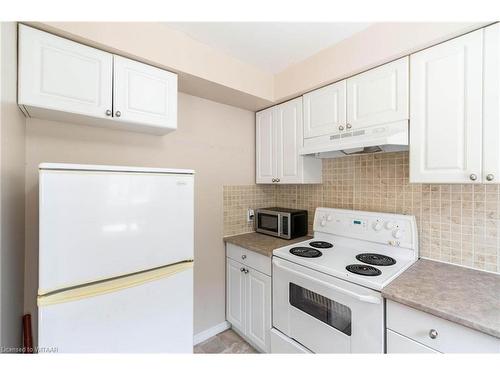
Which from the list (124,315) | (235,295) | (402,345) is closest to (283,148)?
(235,295)

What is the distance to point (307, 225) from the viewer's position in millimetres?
2158

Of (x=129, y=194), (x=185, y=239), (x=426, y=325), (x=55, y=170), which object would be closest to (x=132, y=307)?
(x=185, y=239)

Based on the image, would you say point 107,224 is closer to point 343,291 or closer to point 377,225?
point 343,291

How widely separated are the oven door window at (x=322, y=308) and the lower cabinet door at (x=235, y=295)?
557 millimetres

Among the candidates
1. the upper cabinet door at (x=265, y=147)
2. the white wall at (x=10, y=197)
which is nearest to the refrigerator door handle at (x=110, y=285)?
the white wall at (x=10, y=197)

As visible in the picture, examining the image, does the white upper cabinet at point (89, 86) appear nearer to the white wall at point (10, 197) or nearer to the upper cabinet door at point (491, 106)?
the white wall at point (10, 197)

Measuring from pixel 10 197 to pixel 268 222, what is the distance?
1.76 m

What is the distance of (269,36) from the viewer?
149 cm

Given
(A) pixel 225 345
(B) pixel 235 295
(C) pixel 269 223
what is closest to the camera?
(A) pixel 225 345

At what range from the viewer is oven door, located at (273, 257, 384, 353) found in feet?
3.68

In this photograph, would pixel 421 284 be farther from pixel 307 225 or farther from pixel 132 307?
pixel 132 307

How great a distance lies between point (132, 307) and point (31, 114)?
1197 millimetres

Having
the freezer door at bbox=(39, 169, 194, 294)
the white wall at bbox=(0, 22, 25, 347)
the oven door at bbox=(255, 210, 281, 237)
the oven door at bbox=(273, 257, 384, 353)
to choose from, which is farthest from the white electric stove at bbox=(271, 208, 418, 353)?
the white wall at bbox=(0, 22, 25, 347)

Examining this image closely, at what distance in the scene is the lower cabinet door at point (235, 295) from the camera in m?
1.91
